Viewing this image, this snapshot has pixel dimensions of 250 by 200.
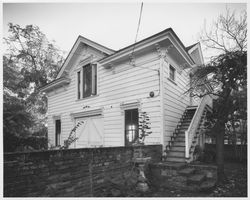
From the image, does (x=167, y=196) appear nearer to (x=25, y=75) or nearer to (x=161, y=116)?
(x=161, y=116)

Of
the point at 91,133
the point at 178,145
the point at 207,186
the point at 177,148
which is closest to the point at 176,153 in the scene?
the point at 177,148

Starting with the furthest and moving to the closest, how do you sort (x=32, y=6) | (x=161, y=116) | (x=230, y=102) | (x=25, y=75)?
1. (x=25, y=75)
2. (x=161, y=116)
3. (x=230, y=102)
4. (x=32, y=6)

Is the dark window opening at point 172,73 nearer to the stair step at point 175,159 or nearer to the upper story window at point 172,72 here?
the upper story window at point 172,72

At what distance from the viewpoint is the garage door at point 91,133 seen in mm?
8625

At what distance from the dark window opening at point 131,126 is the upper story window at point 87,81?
8.55 feet

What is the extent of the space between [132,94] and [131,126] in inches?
53.2

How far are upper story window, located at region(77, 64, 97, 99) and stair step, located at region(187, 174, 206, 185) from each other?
6.07m

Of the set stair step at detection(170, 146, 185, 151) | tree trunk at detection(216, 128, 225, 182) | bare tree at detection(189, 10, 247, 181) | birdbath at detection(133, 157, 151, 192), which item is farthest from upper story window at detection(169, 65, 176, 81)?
birdbath at detection(133, 157, 151, 192)

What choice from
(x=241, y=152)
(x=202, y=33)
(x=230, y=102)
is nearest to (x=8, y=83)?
(x=202, y=33)

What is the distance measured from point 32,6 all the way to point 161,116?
17.3 feet

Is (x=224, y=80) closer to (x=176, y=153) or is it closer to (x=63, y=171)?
(x=176, y=153)

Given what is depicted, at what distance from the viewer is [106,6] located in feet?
16.1

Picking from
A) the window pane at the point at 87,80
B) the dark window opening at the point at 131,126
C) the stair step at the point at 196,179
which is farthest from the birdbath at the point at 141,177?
the window pane at the point at 87,80

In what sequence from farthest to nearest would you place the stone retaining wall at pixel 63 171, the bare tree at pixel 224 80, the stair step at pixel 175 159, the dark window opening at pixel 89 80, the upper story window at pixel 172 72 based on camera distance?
the dark window opening at pixel 89 80 → the upper story window at pixel 172 72 → the stair step at pixel 175 159 → the bare tree at pixel 224 80 → the stone retaining wall at pixel 63 171
